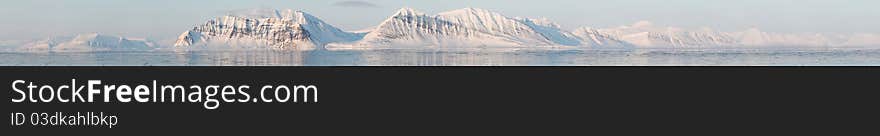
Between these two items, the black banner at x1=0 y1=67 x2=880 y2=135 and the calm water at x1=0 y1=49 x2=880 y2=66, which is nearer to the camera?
Answer: the black banner at x1=0 y1=67 x2=880 y2=135

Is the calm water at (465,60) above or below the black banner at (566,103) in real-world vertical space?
above

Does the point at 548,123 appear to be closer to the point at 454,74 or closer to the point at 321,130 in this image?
the point at 454,74

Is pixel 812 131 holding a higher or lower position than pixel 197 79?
lower

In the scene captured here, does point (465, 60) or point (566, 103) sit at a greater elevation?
point (465, 60)

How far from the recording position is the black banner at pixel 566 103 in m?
17.5

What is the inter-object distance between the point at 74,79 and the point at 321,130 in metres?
4.47

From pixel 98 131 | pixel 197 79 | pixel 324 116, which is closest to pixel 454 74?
pixel 324 116

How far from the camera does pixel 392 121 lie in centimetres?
1767

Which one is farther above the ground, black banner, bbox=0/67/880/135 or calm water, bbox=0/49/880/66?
calm water, bbox=0/49/880/66

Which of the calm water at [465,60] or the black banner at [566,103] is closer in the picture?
the black banner at [566,103]

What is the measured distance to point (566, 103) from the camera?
17781 millimetres

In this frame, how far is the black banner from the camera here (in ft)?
57.3

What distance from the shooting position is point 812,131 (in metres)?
17.6

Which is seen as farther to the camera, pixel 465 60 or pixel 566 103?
pixel 465 60
